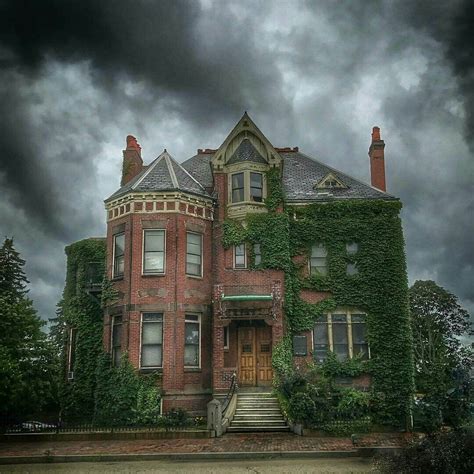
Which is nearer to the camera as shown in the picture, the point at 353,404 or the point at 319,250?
the point at 353,404

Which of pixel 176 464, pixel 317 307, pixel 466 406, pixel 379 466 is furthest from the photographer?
pixel 317 307

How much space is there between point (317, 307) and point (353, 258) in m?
2.99

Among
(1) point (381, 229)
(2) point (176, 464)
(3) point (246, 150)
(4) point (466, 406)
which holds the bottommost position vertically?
(2) point (176, 464)

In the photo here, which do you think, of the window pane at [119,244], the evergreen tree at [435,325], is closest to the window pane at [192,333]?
the window pane at [119,244]

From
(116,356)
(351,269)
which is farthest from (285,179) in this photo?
(116,356)

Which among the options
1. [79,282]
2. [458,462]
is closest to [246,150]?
[79,282]

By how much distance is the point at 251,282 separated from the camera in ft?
91.4

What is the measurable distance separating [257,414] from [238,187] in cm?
1111

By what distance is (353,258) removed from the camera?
94.2 feet

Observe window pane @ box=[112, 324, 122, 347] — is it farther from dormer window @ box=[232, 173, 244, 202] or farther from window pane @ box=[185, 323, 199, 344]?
dormer window @ box=[232, 173, 244, 202]

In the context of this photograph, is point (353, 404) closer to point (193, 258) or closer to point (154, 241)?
point (193, 258)

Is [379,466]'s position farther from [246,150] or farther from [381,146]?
[381,146]

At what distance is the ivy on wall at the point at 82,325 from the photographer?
95.9 ft

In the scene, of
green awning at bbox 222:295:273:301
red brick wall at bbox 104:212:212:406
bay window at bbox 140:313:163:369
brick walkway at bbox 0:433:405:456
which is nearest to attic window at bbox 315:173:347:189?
red brick wall at bbox 104:212:212:406
